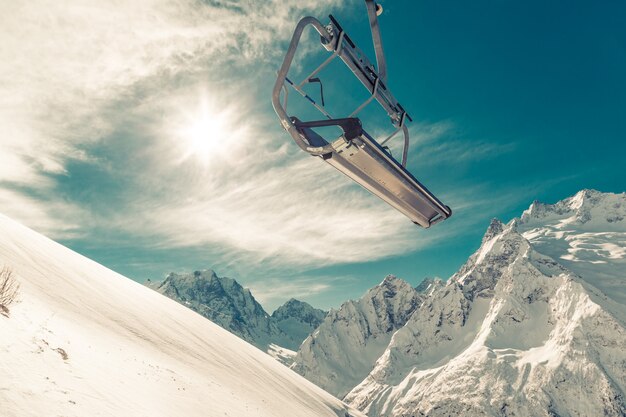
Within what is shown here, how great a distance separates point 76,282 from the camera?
66.9 ft

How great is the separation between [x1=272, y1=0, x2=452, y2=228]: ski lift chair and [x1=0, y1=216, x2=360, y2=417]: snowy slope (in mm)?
7118

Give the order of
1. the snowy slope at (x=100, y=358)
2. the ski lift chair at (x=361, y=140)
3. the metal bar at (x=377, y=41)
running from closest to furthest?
1. the ski lift chair at (x=361, y=140)
2. the metal bar at (x=377, y=41)
3. the snowy slope at (x=100, y=358)

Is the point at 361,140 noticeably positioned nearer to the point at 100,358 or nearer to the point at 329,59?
the point at 329,59

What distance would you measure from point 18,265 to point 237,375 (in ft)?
42.0

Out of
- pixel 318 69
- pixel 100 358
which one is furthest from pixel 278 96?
pixel 100 358

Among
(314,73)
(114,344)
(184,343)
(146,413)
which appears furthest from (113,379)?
(184,343)

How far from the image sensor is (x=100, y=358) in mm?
12609

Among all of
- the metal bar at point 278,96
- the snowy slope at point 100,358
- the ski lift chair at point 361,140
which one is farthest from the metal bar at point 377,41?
the snowy slope at point 100,358

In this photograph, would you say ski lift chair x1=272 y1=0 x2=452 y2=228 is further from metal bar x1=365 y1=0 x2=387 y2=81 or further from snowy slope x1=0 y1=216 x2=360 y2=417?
snowy slope x1=0 y1=216 x2=360 y2=417

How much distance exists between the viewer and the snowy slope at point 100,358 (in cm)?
891

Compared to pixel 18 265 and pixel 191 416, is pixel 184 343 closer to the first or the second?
pixel 18 265

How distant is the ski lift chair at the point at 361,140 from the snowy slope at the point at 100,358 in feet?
23.4

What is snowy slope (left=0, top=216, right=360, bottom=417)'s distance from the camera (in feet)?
29.2

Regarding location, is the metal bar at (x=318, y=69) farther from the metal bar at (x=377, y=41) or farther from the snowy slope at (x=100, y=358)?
the snowy slope at (x=100, y=358)
